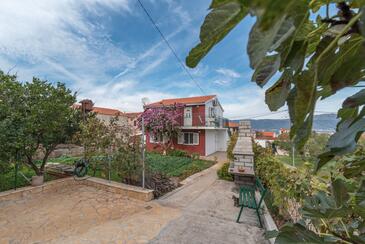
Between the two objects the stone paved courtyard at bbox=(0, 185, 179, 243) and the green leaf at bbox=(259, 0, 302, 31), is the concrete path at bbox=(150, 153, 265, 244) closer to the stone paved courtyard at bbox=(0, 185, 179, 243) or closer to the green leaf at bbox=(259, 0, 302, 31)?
the stone paved courtyard at bbox=(0, 185, 179, 243)

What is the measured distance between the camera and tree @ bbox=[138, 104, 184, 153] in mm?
13836

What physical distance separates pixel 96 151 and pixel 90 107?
2992mm

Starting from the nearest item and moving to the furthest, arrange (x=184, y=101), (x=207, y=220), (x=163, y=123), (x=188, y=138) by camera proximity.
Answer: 1. (x=207, y=220)
2. (x=163, y=123)
3. (x=188, y=138)
4. (x=184, y=101)

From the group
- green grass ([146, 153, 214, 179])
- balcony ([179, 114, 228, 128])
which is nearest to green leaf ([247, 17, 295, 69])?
green grass ([146, 153, 214, 179])

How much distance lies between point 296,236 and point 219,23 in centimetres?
74

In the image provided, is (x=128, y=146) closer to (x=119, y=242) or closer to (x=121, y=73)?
(x=119, y=242)

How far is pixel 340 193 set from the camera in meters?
0.70

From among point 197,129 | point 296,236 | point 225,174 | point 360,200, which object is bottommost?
point 225,174

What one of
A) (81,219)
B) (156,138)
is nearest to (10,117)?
(81,219)

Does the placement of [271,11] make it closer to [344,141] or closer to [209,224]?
[344,141]

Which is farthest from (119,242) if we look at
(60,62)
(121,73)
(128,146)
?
(121,73)

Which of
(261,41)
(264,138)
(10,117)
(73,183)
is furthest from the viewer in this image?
(264,138)

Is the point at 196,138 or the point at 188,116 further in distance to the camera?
the point at 188,116

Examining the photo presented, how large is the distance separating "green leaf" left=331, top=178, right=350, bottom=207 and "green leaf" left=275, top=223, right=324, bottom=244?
0.17 metres
